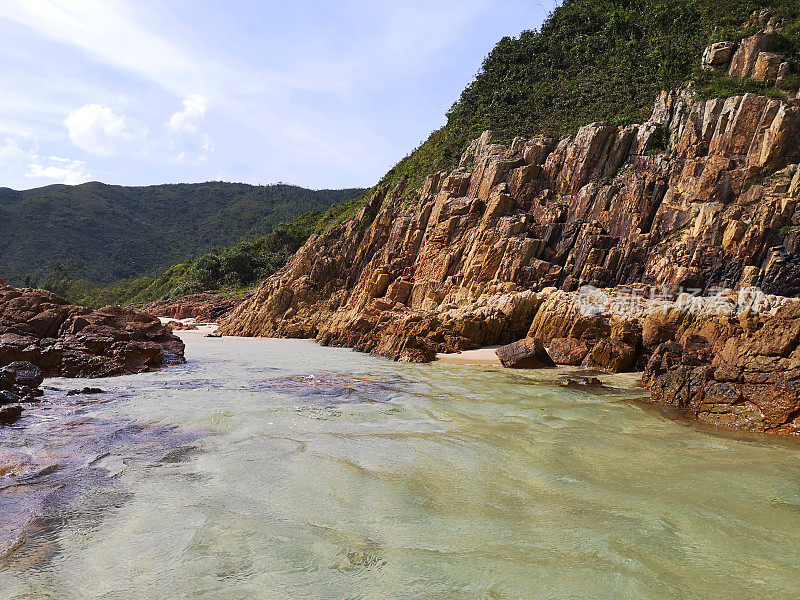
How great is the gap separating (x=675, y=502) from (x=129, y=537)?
5870 millimetres

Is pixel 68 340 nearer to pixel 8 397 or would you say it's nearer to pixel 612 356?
pixel 8 397

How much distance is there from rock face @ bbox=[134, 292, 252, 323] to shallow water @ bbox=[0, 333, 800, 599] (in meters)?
35.8

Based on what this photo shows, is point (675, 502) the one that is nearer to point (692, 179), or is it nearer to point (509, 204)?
point (692, 179)

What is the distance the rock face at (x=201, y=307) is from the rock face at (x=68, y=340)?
25.9m

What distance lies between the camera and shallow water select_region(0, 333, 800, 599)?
12.9 ft

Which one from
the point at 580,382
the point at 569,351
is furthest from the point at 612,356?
the point at 580,382

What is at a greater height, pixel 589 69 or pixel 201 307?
pixel 589 69

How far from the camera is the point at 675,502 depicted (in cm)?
554

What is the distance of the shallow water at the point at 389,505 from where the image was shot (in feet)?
12.9

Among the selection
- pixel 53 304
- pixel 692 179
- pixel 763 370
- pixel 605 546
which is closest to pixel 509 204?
pixel 692 179

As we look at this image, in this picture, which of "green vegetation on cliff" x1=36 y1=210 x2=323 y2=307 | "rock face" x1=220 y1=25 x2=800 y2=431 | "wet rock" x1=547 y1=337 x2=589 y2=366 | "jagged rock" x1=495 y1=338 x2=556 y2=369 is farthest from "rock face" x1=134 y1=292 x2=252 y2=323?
"wet rock" x1=547 y1=337 x2=589 y2=366

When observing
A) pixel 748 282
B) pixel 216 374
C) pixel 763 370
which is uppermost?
pixel 748 282

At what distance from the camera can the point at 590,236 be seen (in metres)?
24.0

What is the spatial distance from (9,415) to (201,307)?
39.8m
